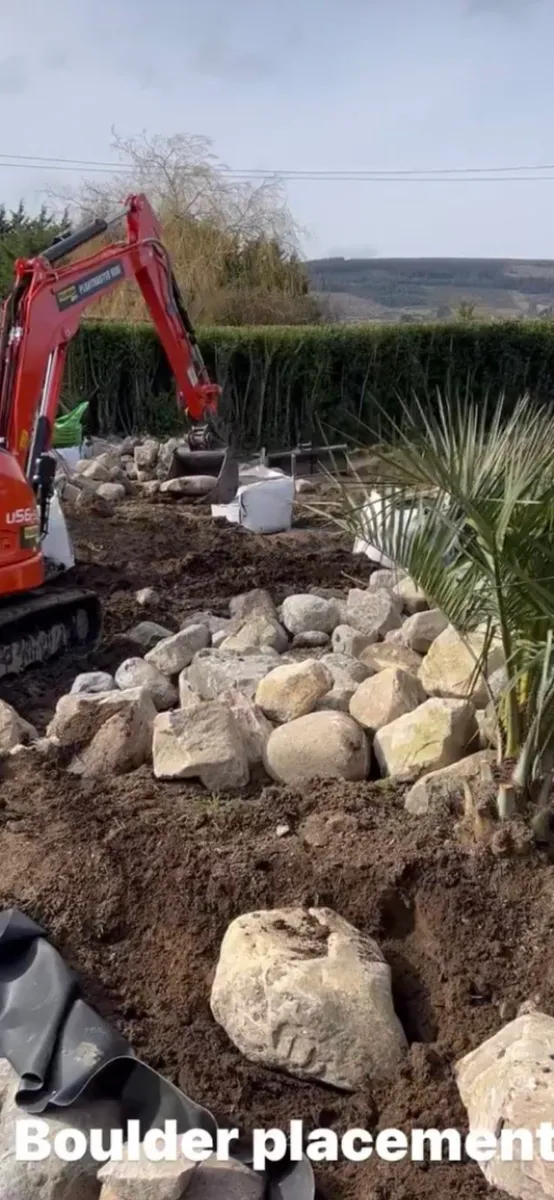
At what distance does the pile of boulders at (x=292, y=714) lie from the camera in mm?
4199

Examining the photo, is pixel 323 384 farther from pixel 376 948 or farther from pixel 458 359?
pixel 376 948

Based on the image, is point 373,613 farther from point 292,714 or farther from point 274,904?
point 274,904

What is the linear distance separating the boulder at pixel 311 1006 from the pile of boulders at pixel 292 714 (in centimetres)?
86

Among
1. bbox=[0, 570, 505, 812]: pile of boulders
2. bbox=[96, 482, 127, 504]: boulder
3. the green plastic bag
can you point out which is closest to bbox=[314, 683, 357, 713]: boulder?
bbox=[0, 570, 505, 812]: pile of boulders

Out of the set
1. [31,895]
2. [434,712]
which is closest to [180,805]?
[31,895]

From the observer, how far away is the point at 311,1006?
9.60 feet

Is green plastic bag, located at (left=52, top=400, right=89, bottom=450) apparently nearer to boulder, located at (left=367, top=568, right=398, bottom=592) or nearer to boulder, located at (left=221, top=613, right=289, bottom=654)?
boulder, located at (left=367, top=568, right=398, bottom=592)

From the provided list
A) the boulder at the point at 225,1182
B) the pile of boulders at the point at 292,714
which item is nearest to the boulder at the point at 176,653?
the pile of boulders at the point at 292,714

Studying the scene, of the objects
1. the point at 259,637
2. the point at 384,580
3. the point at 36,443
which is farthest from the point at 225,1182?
the point at 36,443

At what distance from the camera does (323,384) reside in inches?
758

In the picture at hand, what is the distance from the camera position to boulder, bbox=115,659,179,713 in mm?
5387

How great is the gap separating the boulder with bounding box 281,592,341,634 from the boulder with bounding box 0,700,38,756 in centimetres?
186

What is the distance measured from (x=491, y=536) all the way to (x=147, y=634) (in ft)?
14.1

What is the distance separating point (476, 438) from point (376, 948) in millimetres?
1620
